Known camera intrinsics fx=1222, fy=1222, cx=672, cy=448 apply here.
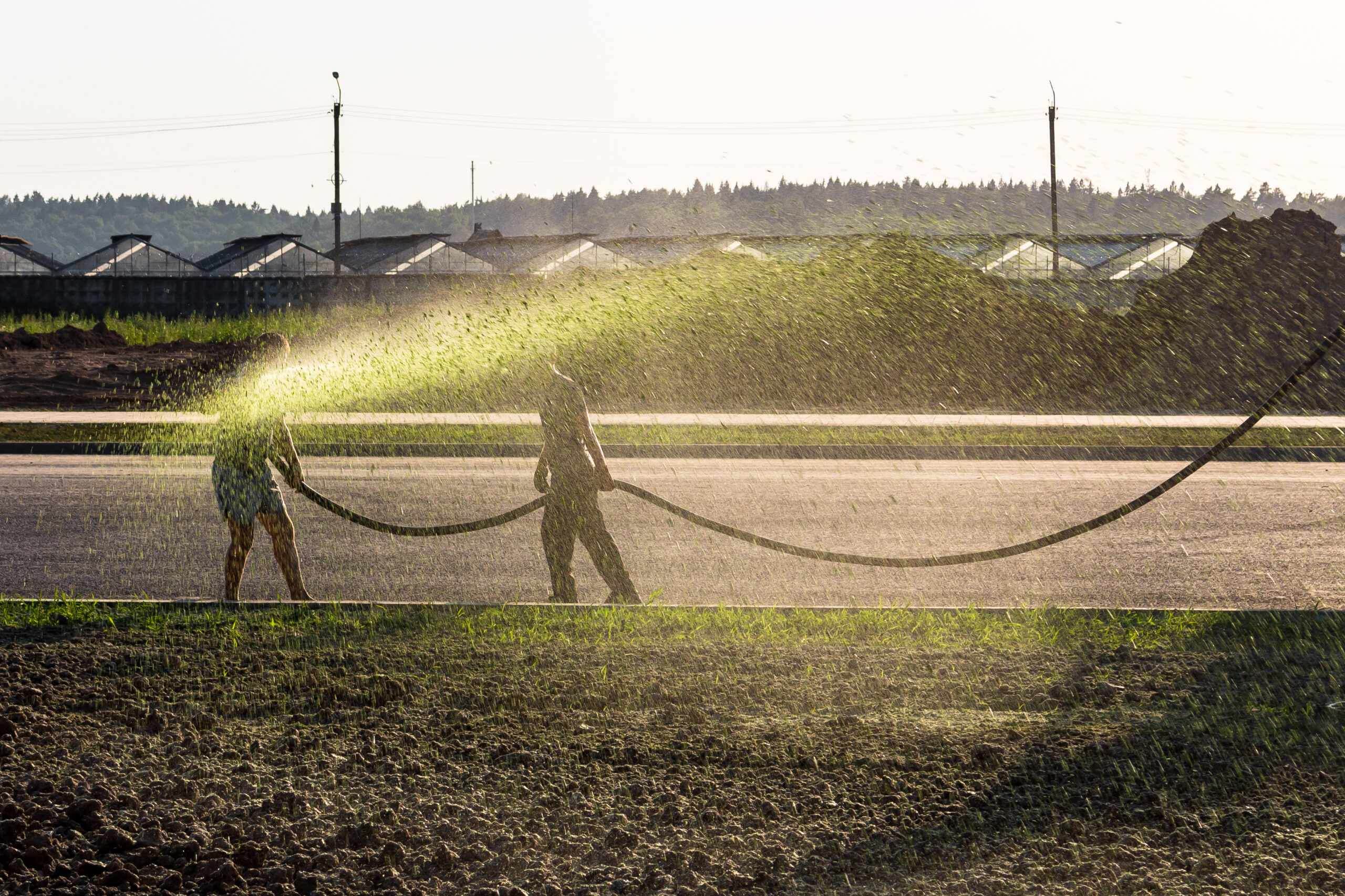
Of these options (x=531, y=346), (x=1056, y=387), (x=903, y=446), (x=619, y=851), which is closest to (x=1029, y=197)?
(x=1056, y=387)

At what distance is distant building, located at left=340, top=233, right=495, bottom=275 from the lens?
58.6 m

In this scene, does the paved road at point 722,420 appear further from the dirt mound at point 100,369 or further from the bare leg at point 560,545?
the bare leg at point 560,545

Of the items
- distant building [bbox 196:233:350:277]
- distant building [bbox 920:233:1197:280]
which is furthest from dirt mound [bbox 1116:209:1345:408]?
distant building [bbox 196:233:350:277]

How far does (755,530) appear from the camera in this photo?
392 inches

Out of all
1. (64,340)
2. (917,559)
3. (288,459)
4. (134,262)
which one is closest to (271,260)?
(134,262)

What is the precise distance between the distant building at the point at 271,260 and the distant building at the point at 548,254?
23.9ft

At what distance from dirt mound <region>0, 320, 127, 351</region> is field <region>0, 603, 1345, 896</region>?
83.7 feet

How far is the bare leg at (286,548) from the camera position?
6848mm

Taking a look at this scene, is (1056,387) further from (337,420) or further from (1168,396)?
(337,420)

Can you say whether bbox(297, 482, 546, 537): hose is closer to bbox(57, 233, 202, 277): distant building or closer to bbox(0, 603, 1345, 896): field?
bbox(0, 603, 1345, 896): field

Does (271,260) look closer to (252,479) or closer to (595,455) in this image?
(252,479)

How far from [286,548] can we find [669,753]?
134 inches

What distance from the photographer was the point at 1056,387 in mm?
24141

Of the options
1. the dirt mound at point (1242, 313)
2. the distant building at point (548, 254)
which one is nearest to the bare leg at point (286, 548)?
the dirt mound at point (1242, 313)
